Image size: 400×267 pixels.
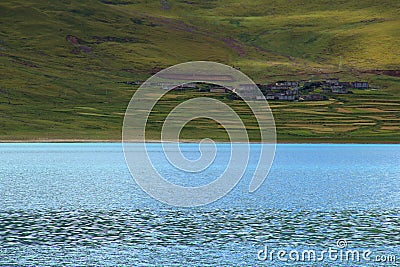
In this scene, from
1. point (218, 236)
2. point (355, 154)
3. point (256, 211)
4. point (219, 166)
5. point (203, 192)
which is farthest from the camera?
point (355, 154)

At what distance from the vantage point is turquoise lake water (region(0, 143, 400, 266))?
46938 millimetres

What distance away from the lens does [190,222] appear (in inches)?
2434

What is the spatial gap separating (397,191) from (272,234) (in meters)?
38.9

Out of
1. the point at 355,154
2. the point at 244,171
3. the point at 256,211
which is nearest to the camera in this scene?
the point at 256,211

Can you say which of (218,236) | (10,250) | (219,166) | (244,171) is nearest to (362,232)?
(218,236)

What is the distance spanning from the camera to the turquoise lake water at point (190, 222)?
154 ft

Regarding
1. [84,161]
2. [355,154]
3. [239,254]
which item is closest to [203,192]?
[239,254]

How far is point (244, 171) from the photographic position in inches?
5084

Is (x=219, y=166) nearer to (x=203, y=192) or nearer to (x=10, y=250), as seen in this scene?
(x=203, y=192)

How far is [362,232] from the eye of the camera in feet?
184

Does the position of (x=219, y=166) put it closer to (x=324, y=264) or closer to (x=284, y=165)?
(x=284, y=165)

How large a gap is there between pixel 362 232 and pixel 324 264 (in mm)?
12430

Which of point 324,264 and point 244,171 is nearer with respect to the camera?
point 324,264

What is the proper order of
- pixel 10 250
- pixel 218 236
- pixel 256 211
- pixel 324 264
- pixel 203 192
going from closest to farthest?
1. pixel 324 264
2. pixel 10 250
3. pixel 218 236
4. pixel 256 211
5. pixel 203 192
